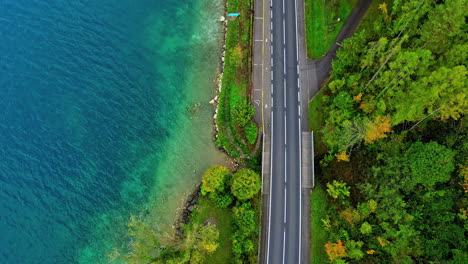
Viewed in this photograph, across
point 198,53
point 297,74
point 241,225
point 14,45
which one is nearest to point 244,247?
point 241,225

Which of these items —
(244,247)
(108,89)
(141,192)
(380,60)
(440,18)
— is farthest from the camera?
→ (108,89)

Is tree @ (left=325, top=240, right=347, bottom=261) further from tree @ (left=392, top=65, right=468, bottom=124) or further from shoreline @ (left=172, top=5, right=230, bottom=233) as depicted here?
shoreline @ (left=172, top=5, right=230, bottom=233)

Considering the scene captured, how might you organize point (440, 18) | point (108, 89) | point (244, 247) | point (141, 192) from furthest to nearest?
point (108, 89)
point (141, 192)
point (244, 247)
point (440, 18)

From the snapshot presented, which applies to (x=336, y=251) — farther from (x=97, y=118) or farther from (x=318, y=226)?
(x=97, y=118)

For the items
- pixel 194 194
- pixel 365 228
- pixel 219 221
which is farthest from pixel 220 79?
pixel 365 228

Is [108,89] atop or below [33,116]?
atop

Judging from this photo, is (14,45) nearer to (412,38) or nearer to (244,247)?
(244,247)

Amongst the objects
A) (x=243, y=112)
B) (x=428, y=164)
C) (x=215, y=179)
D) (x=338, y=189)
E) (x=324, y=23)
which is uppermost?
(x=324, y=23)
